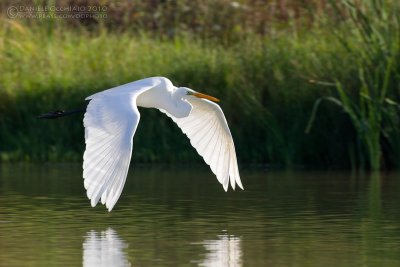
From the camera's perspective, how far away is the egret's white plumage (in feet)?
23.3

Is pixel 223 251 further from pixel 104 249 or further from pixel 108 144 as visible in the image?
pixel 108 144

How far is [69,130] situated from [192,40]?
299cm

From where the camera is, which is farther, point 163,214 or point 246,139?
point 246,139

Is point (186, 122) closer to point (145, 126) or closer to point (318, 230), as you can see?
point (318, 230)

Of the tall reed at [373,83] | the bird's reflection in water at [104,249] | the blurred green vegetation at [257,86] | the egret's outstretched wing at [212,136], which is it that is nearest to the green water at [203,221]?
the bird's reflection in water at [104,249]

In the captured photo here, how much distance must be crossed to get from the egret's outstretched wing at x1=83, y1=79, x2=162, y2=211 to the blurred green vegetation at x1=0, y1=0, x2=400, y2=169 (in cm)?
494

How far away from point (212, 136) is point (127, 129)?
2.35 metres

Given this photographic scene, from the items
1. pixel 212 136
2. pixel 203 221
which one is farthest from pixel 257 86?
pixel 203 221

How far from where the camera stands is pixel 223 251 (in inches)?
293

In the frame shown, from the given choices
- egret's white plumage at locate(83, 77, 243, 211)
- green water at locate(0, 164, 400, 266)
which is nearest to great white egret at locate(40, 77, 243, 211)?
egret's white plumage at locate(83, 77, 243, 211)

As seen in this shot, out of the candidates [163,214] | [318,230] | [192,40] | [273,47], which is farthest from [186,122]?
[192,40]

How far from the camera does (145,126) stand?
14023 mm

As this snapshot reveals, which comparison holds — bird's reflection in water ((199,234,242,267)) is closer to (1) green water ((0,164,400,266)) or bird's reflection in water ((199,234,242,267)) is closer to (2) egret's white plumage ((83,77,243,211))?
(1) green water ((0,164,400,266))

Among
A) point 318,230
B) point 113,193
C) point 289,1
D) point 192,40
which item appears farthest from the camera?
point 289,1
